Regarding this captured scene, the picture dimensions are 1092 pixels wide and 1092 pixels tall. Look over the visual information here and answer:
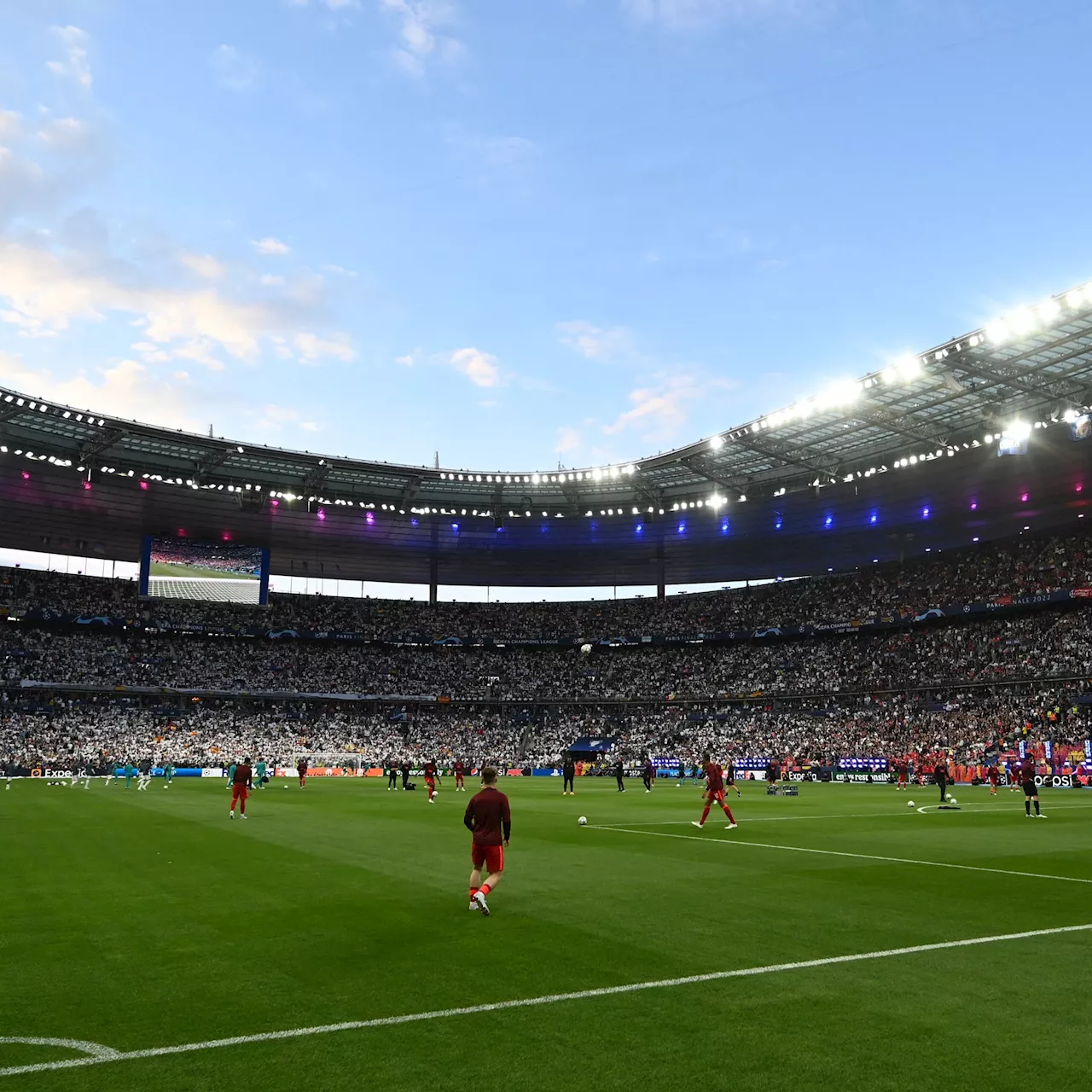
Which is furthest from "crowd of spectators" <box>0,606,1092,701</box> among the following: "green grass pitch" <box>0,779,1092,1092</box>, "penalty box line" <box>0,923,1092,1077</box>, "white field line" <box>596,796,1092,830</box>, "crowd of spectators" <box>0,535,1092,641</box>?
"penalty box line" <box>0,923,1092,1077</box>

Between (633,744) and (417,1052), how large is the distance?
75.3 m

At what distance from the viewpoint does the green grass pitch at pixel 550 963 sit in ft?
21.4

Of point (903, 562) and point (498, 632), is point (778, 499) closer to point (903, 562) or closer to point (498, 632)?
point (903, 562)

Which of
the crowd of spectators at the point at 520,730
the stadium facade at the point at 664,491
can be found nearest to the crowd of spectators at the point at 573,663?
the crowd of spectators at the point at 520,730

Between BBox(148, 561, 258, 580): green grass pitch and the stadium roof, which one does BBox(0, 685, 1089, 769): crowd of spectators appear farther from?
the stadium roof

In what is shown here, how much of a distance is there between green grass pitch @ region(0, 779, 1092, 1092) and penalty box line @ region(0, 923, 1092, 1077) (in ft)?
0.35

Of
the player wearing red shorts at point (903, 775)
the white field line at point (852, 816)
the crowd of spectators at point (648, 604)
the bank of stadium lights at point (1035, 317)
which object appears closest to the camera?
the white field line at point (852, 816)

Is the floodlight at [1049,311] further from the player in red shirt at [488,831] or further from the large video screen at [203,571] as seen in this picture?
the large video screen at [203,571]

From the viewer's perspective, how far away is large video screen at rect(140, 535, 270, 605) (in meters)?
77.4

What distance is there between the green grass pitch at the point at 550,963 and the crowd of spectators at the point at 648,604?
5505 cm

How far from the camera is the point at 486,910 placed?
12.1m

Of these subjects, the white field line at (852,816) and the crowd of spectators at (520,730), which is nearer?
the white field line at (852,816)

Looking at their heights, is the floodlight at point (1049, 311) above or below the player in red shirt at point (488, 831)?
above

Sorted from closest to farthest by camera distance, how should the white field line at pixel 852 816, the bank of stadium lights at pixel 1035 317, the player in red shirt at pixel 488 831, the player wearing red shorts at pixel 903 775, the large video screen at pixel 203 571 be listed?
the player in red shirt at pixel 488 831 < the white field line at pixel 852 816 < the bank of stadium lights at pixel 1035 317 < the player wearing red shorts at pixel 903 775 < the large video screen at pixel 203 571
